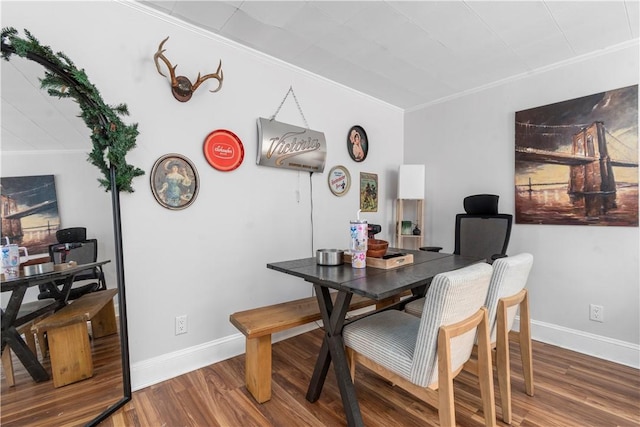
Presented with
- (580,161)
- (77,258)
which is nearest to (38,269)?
(77,258)

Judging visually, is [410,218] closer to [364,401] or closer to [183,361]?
[364,401]

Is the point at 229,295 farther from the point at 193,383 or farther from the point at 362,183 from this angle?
the point at 362,183

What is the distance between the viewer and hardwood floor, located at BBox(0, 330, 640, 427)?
1575mm

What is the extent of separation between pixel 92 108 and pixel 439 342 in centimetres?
202

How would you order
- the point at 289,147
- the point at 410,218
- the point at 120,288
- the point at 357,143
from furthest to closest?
the point at 410,218 → the point at 357,143 → the point at 289,147 → the point at 120,288

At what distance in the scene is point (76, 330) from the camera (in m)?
1.52

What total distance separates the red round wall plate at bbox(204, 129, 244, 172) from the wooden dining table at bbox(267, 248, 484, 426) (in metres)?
0.91

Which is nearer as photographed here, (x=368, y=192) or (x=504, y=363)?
(x=504, y=363)

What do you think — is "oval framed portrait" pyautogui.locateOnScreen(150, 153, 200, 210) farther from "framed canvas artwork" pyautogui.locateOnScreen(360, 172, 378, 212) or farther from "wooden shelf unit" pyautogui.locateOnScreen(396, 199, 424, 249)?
"wooden shelf unit" pyautogui.locateOnScreen(396, 199, 424, 249)

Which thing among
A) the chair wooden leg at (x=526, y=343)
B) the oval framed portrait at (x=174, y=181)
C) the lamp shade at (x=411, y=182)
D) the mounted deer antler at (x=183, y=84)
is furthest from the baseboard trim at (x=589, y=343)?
the mounted deer antler at (x=183, y=84)

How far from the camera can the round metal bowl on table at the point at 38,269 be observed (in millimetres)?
1313

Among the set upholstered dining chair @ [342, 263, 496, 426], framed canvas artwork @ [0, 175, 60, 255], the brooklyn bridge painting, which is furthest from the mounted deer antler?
the brooklyn bridge painting

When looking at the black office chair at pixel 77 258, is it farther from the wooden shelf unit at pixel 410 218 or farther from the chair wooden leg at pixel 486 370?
the wooden shelf unit at pixel 410 218

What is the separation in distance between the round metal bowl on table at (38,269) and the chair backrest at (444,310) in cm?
173
